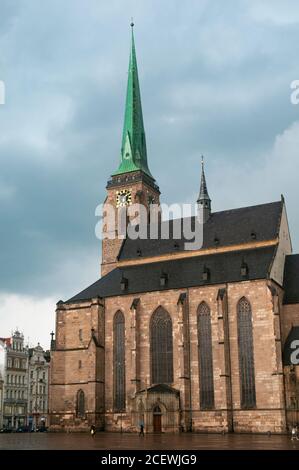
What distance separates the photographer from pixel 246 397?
48531 mm

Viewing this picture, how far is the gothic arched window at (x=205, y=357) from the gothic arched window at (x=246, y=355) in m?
2.55

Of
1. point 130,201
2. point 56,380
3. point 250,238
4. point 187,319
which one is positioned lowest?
point 56,380

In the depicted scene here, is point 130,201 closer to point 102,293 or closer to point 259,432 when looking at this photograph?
point 102,293

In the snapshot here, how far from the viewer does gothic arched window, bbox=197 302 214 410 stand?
49938mm

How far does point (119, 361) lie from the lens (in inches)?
2149

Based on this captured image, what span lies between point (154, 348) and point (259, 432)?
37.6ft

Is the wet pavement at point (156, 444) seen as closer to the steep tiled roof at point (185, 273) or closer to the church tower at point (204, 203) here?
the steep tiled roof at point (185, 273)

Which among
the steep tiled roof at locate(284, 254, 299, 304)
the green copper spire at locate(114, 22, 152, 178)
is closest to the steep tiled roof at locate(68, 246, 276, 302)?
the steep tiled roof at locate(284, 254, 299, 304)

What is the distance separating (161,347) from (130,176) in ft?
88.6

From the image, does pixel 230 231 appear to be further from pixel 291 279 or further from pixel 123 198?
pixel 123 198

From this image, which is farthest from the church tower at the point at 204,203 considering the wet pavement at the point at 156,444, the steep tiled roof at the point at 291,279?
the wet pavement at the point at 156,444

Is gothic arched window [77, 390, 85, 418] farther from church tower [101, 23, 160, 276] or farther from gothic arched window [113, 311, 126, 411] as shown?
church tower [101, 23, 160, 276]

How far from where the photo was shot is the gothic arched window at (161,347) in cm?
5231
